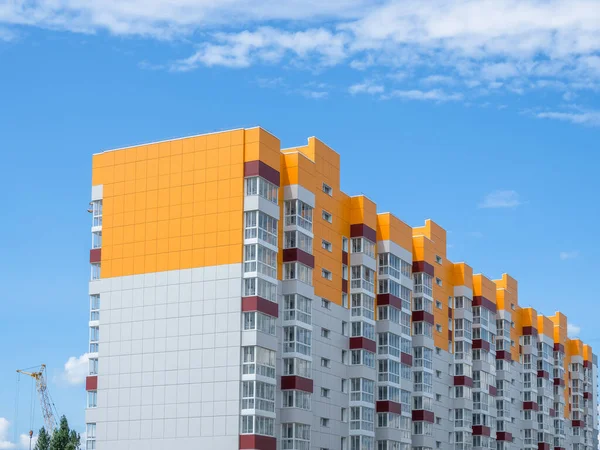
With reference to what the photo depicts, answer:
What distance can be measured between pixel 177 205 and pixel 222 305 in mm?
9131

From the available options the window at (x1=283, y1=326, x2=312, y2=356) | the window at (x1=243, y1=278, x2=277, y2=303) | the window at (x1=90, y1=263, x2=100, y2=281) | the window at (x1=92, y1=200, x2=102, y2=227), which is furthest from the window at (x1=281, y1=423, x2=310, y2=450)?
the window at (x1=92, y1=200, x2=102, y2=227)

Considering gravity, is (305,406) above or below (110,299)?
below

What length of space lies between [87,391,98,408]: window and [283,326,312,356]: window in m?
15.5

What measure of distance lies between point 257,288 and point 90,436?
1885 cm

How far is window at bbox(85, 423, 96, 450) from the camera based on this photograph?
8094cm

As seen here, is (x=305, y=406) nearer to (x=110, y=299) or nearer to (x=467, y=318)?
(x=110, y=299)

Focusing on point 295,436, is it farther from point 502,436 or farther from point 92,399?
point 502,436

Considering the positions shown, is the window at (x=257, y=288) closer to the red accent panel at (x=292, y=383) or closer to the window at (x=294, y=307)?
the window at (x=294, y=307)

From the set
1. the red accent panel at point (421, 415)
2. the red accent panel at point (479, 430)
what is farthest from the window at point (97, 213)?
the red accent panel at point (479, 430)

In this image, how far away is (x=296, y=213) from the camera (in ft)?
267

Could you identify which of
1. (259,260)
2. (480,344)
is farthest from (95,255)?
(480,344)

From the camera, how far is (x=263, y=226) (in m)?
77.1

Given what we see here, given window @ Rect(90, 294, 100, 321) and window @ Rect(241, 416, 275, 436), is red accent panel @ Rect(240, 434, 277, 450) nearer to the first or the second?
window @ Rect(241, 416, 275, 436)

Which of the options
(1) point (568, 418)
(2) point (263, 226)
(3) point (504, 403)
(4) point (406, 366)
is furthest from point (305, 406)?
(1) point (568, 418)
